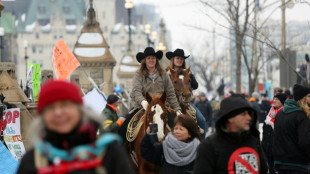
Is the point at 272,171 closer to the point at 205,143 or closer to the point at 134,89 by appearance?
the point at 134,89

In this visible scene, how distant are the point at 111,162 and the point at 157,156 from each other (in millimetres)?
3284

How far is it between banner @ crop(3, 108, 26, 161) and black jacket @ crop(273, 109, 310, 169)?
4.29m

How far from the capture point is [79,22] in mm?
151125

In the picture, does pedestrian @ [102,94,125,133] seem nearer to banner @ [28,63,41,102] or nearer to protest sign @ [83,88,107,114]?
protest sign @ [83,88,107,114]

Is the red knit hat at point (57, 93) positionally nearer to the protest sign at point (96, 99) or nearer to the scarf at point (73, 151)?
the scarf at point (73, 151)

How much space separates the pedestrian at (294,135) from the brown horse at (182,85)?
340 cm

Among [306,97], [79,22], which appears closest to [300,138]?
[306,97]

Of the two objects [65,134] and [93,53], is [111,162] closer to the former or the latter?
[65,134]

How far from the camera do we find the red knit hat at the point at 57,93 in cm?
388

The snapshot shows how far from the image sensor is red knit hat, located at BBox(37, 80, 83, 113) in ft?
12.7

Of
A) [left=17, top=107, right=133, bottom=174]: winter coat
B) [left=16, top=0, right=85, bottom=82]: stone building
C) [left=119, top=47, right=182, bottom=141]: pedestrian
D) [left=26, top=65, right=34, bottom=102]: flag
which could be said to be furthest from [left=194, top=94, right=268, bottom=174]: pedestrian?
[left=16, top=0, right=85, bottom=82]: stone building

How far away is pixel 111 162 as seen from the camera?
14.0 ft

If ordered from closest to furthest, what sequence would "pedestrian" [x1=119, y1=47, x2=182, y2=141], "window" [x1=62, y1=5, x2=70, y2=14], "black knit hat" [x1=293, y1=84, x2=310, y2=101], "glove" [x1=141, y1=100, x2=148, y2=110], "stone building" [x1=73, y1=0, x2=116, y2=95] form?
"black knit hat" [x1=293, y1=84, x2=310, y2=101]
"glove" [x1=141, y1=100, x2=148, y2=110]
"pedestrian" [x1=119, y1=47, x2=182, y2=141]
"stone building" [x1=73, y1=0, x2=116, y2=95]
"window" [x1=62, y1=5, x2=70, y2=14]

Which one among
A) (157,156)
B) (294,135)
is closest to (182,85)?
(294,135)
